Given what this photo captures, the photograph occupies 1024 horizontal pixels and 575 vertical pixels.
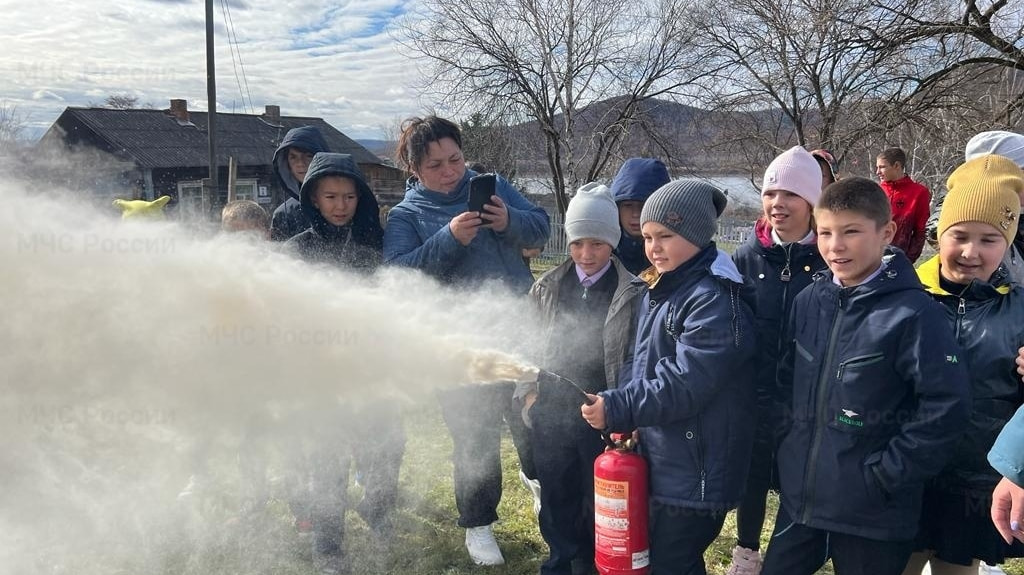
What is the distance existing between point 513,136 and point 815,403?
18398 mm

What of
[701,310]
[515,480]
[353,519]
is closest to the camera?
[701,310]

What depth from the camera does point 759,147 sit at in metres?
16.2

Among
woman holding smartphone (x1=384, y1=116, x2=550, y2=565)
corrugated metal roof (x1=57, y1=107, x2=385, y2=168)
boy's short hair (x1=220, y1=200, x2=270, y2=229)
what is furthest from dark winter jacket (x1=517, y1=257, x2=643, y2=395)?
corrugated metal roof (x1=57, y1=107, x2=385, y2=168)

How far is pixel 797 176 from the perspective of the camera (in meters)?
3.22

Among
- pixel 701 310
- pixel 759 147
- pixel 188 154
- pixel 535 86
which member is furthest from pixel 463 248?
pixel 188 154

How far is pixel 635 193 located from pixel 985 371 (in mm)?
1872

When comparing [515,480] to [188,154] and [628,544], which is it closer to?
[628,544]

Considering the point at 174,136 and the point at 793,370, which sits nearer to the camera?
the point at 793,370

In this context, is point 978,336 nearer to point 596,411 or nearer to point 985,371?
point 985,371

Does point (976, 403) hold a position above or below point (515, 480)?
above

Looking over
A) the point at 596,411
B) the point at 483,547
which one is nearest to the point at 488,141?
the point at 483,547

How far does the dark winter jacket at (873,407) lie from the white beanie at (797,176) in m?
0.76

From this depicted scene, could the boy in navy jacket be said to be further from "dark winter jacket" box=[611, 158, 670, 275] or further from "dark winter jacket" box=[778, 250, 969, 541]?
"dark winter jacket" box=[611, 158, 670, 275]

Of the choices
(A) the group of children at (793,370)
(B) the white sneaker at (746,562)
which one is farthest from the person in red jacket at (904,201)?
(B) the white sneaker at (746,562)
